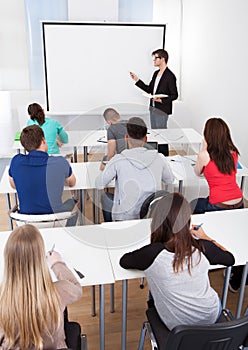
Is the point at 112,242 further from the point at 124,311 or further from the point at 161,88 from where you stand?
the point at 161,88

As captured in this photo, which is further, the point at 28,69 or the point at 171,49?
the point at 171,49

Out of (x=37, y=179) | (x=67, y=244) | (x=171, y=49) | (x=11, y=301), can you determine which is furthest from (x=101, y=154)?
(x=171, y=49)

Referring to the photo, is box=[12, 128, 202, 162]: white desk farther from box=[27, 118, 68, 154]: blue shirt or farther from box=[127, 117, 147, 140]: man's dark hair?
box=[127, 117, 147, 140]: man's dark hair

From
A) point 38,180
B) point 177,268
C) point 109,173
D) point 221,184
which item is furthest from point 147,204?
point 177,268

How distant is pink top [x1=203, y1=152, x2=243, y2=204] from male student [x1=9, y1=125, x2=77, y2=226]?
3.38 feet

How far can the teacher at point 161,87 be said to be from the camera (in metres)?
4.78

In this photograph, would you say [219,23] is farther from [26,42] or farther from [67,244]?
[67,244]

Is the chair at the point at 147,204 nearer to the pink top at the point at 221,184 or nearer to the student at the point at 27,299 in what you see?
the pink top at the point at 221,184

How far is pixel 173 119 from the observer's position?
5.94 meters

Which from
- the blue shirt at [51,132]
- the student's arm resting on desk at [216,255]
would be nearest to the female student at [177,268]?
the student's arm resting on desk at [216,255]

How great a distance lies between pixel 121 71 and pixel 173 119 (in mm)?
1123

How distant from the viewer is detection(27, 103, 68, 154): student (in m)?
3.71

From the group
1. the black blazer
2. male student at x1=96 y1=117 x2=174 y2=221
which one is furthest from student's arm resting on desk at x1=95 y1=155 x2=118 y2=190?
the black blazer

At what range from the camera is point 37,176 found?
2.55 metres
